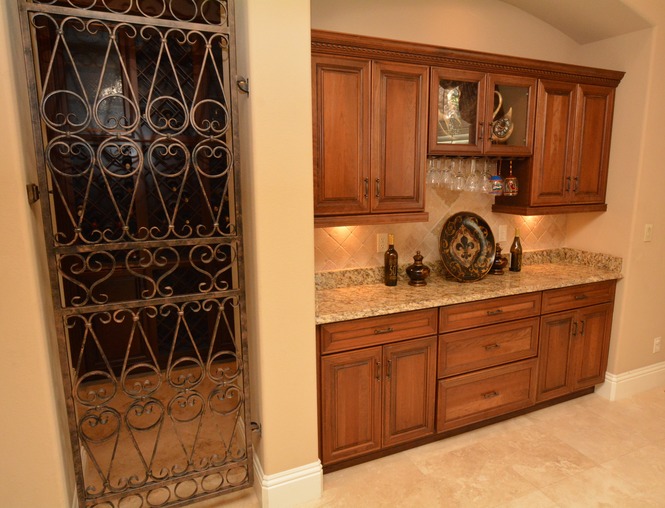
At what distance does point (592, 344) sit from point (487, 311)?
1.11 metres

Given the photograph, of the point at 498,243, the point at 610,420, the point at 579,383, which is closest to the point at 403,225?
the point at 498,243

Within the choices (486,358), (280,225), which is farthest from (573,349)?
(280,225)

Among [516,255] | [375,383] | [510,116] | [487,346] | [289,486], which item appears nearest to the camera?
[289,486]

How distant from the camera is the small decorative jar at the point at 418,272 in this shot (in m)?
2.79

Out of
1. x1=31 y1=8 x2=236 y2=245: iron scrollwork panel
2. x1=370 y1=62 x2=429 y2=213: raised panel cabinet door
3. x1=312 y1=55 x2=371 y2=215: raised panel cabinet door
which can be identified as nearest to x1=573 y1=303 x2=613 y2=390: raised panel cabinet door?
x1=370 y1=62 x2=429 y2=213: raised panel cabinet door

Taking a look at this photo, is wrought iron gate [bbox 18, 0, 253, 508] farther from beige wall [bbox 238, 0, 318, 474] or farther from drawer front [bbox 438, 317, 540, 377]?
drawer front [bbox 438, 317, 540, 377]

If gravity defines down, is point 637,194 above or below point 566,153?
below

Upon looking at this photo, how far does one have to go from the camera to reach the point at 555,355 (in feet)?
9.82

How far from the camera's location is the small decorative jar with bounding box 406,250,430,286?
2789mm

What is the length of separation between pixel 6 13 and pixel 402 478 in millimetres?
2735

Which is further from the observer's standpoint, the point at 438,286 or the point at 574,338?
the point at 574,338

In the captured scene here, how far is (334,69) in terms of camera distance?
7.34ft

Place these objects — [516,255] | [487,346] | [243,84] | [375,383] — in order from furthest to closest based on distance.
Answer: [516,255] < [487,346] < [375,383] < [243,84]

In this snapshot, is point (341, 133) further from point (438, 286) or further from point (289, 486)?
point (289, 486)
